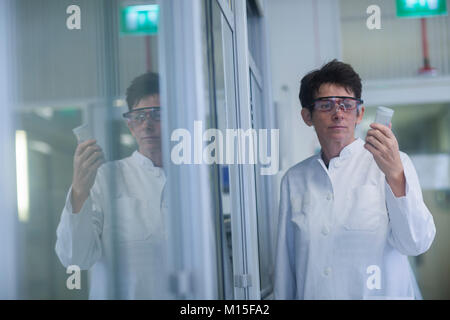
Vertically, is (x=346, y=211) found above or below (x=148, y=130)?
below

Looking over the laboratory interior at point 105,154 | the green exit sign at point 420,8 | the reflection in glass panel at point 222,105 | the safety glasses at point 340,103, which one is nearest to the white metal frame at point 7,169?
the laboratory interior at point 105,154

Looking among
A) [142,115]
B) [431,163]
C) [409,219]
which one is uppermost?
[142,115]

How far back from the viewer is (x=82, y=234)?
2.97 ft

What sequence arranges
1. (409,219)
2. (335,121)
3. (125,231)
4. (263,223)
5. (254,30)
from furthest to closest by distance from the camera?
1. (254,30)
2. (263,223)
3. (335,121)
4. (409,219)
5. (125,231)

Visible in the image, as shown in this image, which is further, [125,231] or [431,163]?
[431,163]

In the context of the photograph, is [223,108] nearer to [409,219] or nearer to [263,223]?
[263,223]

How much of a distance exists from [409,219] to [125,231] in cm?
72

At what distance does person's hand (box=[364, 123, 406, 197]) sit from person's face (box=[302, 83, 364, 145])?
0.05 metres

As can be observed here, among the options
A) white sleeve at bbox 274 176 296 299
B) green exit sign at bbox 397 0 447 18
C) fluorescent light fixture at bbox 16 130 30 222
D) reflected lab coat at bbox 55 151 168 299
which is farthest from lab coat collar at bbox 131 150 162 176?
green exit sign at bbox 397 0 447 18

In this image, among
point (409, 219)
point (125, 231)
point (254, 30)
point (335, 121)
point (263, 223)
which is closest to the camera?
point (125, 231)

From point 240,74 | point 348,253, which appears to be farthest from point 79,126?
point 348,253

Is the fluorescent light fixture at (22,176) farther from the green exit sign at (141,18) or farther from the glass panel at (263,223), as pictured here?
the glass panel at (263,223)

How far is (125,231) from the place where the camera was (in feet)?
2.85

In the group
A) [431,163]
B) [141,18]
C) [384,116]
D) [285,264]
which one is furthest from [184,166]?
[431,163]
